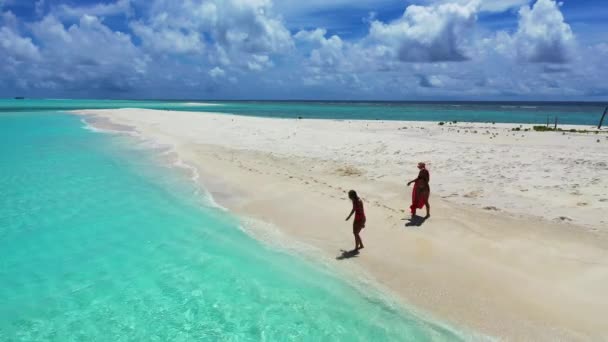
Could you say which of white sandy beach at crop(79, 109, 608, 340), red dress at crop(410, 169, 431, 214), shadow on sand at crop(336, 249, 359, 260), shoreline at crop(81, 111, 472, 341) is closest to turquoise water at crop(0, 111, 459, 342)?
shoreline at crop(81, 111, 472, 341)

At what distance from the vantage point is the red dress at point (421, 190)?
11438 mm

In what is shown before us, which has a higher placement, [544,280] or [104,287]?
[544,280]

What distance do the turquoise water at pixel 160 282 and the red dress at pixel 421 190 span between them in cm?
381

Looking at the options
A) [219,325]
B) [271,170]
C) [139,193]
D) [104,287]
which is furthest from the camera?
[271,170]

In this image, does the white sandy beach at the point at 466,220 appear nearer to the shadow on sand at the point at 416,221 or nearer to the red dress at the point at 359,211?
the shadow on sand at the point at 416,221

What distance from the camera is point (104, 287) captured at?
8805 mm

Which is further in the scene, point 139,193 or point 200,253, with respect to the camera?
point 139,193

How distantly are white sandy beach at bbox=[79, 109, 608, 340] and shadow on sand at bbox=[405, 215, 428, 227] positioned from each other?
6.1 inches

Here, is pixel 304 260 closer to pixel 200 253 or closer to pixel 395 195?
pixel 200 253

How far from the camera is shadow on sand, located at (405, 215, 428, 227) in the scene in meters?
11.4

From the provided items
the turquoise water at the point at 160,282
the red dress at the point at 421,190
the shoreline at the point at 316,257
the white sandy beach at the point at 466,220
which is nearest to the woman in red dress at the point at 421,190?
the red dress at the point at 421,190

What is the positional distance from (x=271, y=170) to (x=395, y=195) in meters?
6.50

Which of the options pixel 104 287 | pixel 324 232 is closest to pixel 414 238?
pixel 324 232

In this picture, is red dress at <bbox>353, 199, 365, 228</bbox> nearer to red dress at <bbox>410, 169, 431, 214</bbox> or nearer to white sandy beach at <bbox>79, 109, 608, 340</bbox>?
white sandy beach at <bbox>79, 109, 608, 340</bbox>
